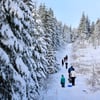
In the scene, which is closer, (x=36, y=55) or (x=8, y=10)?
(x=8, y=10)

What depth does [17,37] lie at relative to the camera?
17.0 m

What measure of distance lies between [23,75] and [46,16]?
32.8 metres

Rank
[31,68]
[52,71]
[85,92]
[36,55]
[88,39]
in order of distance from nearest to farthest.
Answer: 1. [31,68]
2. [36,55]
3. [85,92]
4. [52,71]
5. [88,39]

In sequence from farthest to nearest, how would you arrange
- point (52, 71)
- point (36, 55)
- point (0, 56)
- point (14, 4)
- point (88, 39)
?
point (88, 39) → point (52, 71) → point (36, 55) → point (14, 4) → point (0, 56)

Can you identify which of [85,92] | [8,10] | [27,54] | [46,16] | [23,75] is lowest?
[85,92]

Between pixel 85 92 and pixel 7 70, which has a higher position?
pixel 7 70

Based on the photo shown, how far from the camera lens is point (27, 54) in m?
19.0

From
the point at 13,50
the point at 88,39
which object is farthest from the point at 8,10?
the point at 88,39

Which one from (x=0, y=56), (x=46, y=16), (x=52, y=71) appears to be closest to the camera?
(x=0, y=56)

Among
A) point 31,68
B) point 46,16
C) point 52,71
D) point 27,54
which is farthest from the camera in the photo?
point 46,16

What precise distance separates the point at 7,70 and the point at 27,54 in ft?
13.4

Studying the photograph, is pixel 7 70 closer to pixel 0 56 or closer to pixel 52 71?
pixel 0 56

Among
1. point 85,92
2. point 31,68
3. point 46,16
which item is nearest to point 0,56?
point 31,68

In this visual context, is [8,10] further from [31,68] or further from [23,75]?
[31,68]
